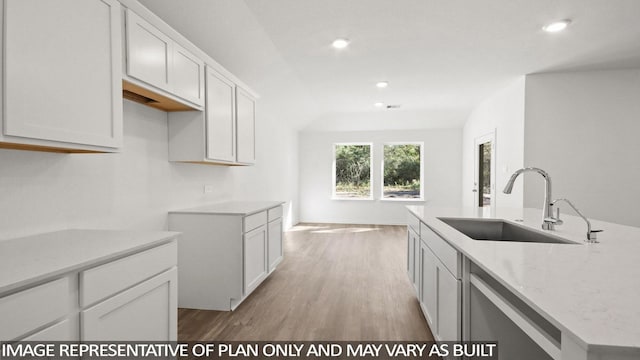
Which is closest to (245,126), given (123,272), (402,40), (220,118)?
(220,118)

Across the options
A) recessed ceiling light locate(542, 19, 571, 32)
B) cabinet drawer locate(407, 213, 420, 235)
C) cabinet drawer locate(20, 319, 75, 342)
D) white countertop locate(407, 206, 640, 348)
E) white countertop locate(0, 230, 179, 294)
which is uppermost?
recessed ceiling light locate(542, 19, 571, 32)

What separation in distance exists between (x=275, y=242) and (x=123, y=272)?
7.54 ft

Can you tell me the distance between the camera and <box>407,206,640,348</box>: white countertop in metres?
0.71

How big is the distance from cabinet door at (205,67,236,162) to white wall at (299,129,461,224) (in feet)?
14.8

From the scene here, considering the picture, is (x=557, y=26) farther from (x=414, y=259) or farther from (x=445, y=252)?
(x=445, y=252)

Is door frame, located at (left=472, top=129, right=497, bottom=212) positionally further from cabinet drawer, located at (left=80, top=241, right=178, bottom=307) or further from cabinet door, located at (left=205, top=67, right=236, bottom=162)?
cabinet drawer, located at (left=80, top=241, right=178, bottom=307)

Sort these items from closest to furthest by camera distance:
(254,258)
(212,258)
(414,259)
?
(212,258) → (414,259) → (254,258)

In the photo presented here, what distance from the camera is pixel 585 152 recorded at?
4.33 m

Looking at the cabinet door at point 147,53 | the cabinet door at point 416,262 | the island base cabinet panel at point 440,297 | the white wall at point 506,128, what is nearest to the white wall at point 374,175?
the white wall at point 506,128

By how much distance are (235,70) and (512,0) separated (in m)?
2.71

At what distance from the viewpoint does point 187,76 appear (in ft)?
7.97

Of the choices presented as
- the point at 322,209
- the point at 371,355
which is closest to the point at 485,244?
the point at 371,355

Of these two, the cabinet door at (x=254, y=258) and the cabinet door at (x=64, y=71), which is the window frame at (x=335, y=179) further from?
the cabinet door at (x=64, y=71)

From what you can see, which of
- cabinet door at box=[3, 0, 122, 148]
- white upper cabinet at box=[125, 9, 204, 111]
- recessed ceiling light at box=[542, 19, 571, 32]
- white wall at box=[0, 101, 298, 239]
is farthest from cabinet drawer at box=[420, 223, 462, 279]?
recessed ceiling light at box=[542, 19, 571, 32]
